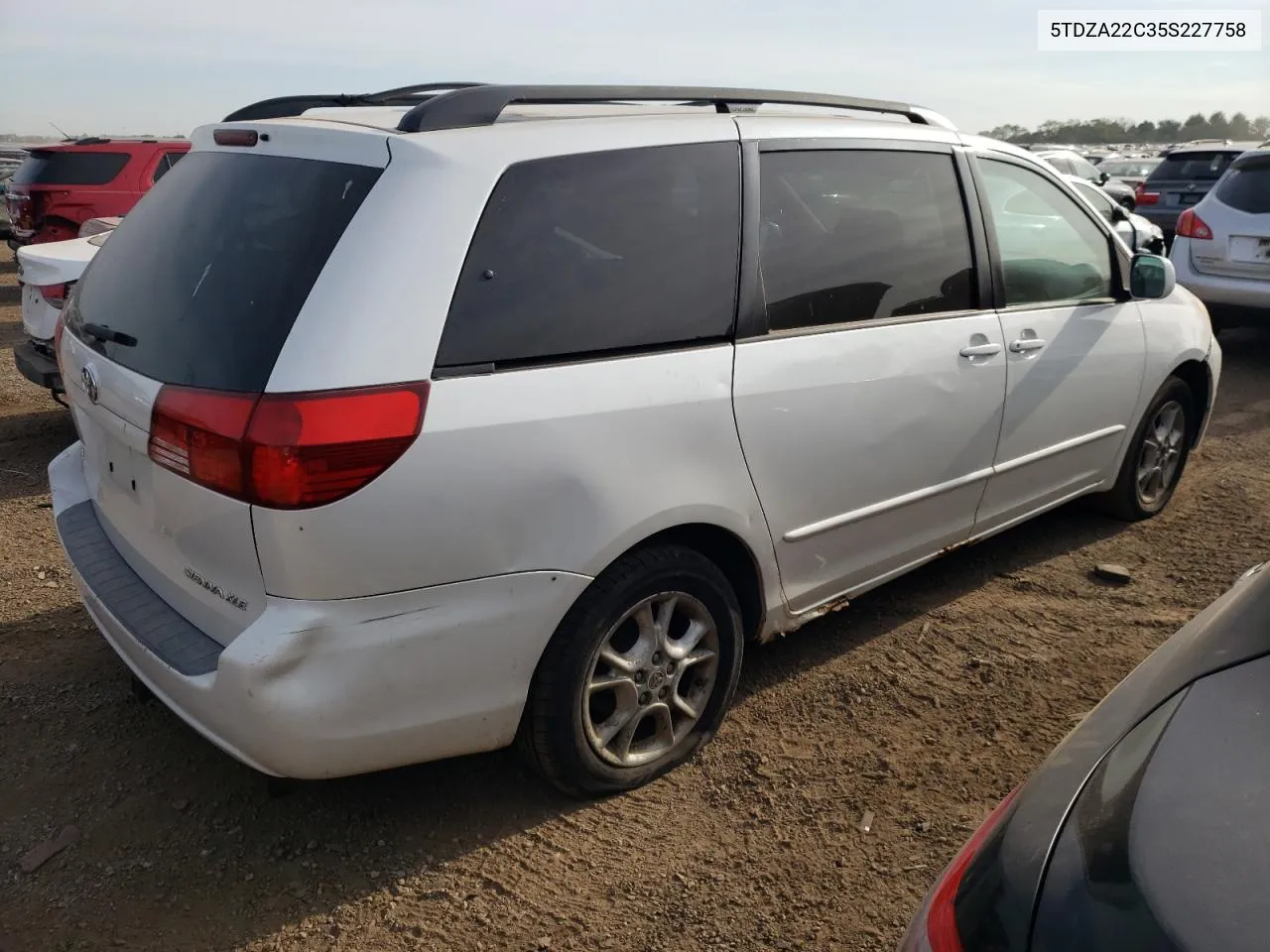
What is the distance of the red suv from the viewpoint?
36.8 feet

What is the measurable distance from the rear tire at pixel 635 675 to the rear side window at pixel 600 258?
1.97ft

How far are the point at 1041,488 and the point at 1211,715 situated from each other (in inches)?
106

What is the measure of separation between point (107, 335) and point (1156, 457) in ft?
14.2

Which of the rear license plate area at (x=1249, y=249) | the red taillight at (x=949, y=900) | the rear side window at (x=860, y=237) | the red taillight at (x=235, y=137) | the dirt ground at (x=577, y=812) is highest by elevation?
the red taillight at (x=235, y=137)

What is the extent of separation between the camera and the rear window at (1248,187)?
8133 millimetres

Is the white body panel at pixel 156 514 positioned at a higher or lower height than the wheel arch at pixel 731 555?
higher

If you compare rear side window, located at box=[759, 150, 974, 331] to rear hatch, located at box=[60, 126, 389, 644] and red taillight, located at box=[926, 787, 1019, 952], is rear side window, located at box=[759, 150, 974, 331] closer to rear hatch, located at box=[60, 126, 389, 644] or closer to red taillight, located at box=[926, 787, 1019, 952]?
rear hatch, located at box=[60, 126, 389, 644]

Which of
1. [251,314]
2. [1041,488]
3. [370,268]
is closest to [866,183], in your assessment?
[1041,488]

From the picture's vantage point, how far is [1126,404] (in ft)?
14.5

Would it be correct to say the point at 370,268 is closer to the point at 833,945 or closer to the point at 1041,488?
the point at 833,945

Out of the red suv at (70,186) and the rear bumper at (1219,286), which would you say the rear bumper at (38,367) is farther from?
the rear bumper at (1219,286)

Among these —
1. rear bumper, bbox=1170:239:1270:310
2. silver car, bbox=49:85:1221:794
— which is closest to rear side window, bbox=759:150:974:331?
silver car, bbox=49:85:1221:794

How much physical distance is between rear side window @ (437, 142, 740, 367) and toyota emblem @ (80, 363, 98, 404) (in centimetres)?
106

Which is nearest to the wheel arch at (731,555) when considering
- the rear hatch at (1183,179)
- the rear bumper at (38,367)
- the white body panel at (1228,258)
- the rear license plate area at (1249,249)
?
the rear bumper at (38,367)
